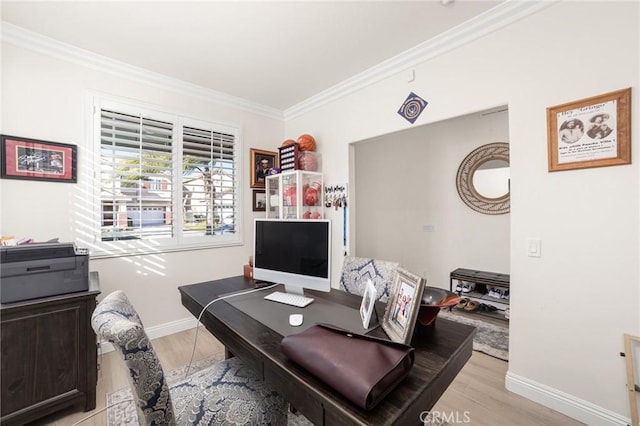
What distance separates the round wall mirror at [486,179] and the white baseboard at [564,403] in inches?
84.9

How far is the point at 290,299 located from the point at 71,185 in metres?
2.22

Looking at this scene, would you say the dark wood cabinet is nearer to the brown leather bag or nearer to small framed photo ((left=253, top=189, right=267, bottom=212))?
the brown leather bag

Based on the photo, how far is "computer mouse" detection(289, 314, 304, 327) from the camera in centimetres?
122

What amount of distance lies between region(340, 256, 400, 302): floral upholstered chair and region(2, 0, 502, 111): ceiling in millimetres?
1752

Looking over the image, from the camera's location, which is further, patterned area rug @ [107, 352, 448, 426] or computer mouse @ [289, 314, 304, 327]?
patterned area rug @ [107, 352, 448, 426]

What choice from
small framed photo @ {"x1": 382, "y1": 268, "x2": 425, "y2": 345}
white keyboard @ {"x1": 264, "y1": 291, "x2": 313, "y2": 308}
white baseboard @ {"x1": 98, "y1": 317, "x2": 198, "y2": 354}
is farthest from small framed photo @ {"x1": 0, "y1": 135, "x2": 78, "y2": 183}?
small framed photo @ {"x1": 382, "y1": 268, "x2": 425, "y2": 345}

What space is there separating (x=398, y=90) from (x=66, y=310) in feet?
9.91

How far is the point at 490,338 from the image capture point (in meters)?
2.69

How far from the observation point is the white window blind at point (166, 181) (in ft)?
8.20

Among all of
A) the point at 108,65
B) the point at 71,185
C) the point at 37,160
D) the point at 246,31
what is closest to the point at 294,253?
the point at 246,31

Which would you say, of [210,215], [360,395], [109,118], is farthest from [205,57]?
[360,395]

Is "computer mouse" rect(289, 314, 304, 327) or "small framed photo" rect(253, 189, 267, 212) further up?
"small framed photo" rect(253, 189, 267, 212)

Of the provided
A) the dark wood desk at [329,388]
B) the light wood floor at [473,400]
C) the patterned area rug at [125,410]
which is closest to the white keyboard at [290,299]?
the dark wood desk at [329,388]

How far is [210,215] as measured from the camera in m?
3.11
